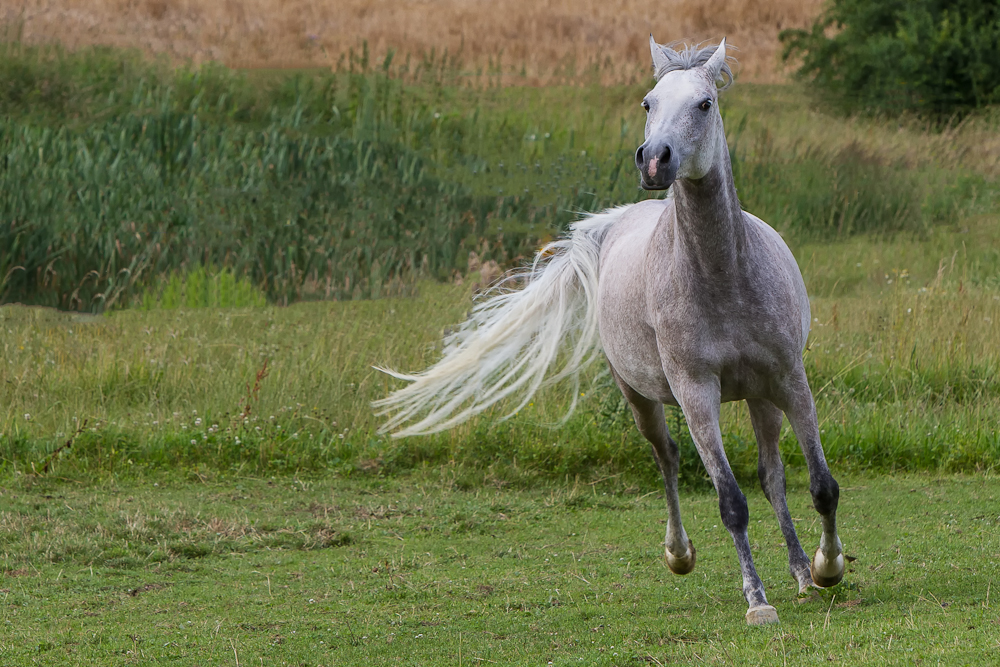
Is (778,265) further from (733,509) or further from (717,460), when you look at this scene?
(733,509)

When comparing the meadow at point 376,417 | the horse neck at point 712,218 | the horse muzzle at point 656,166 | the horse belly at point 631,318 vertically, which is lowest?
the meadow at point 376,417

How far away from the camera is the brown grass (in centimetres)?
2381

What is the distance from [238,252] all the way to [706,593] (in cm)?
935

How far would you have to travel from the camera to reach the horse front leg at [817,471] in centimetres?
455

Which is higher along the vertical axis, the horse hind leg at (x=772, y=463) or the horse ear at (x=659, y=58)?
the horse ear at (x=659, y=58)

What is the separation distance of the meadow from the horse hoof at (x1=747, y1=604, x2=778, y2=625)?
180 mm

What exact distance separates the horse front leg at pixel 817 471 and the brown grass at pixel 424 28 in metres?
19.7

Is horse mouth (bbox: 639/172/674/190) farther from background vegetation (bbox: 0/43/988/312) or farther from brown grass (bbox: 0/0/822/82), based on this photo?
brown grass (bbox: 0/0/822/82)

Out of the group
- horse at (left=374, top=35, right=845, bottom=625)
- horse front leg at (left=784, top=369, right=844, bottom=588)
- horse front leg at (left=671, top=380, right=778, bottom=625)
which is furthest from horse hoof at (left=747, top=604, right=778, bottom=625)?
horse front leg at (left=784, top=369, right=844, bottom=588)

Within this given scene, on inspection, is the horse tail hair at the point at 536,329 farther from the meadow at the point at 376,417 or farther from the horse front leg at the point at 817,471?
the horse front leg at the point at 817,471

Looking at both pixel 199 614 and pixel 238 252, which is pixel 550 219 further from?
pixel 199 614

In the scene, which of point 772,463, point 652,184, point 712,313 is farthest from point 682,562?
point 652,184

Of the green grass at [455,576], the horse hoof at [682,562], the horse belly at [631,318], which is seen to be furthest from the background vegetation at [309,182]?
the horse hoof at [682,562]

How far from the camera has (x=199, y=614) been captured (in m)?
5.15
